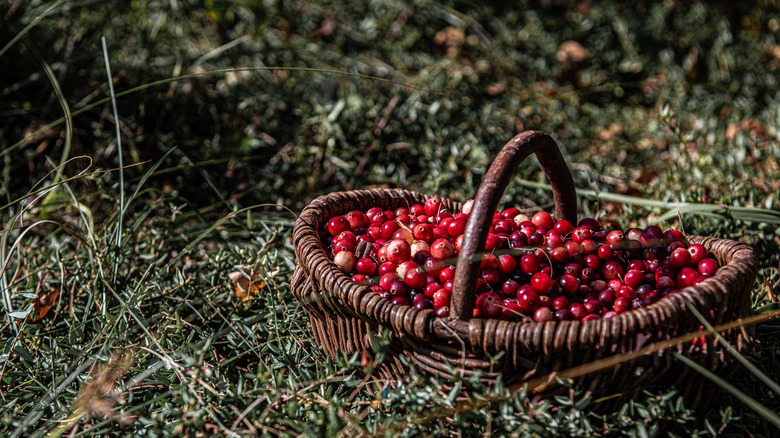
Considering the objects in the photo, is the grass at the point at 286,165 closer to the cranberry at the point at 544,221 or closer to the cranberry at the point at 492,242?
the cranberry at the point at 492,242

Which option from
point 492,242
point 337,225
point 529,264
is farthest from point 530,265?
point 337,225

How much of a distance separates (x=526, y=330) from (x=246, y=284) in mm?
933

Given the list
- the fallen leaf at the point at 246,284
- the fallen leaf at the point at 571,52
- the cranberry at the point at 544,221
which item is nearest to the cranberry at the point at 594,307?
the cranberry at the point at 544,221

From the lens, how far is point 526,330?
117cm

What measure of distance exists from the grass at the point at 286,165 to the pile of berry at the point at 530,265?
0.58 ft

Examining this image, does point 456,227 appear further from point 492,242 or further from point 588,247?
point 588,247

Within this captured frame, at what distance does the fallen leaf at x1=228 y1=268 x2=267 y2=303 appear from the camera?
→ 5.80 feet

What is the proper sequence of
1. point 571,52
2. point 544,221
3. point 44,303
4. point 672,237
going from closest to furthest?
point 672,237, point 544,221, point 44,303, point 571,52

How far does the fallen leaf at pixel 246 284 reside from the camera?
1767 mm

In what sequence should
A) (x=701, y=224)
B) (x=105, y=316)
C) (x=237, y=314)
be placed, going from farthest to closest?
(x=701, y=224)
(x=237, y=314)
(x=105, y=316)

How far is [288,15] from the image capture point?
3.54 meters

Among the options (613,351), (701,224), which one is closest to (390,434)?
(613,351)

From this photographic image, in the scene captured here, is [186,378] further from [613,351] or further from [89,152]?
[89,152]

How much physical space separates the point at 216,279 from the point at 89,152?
41.5 inches
